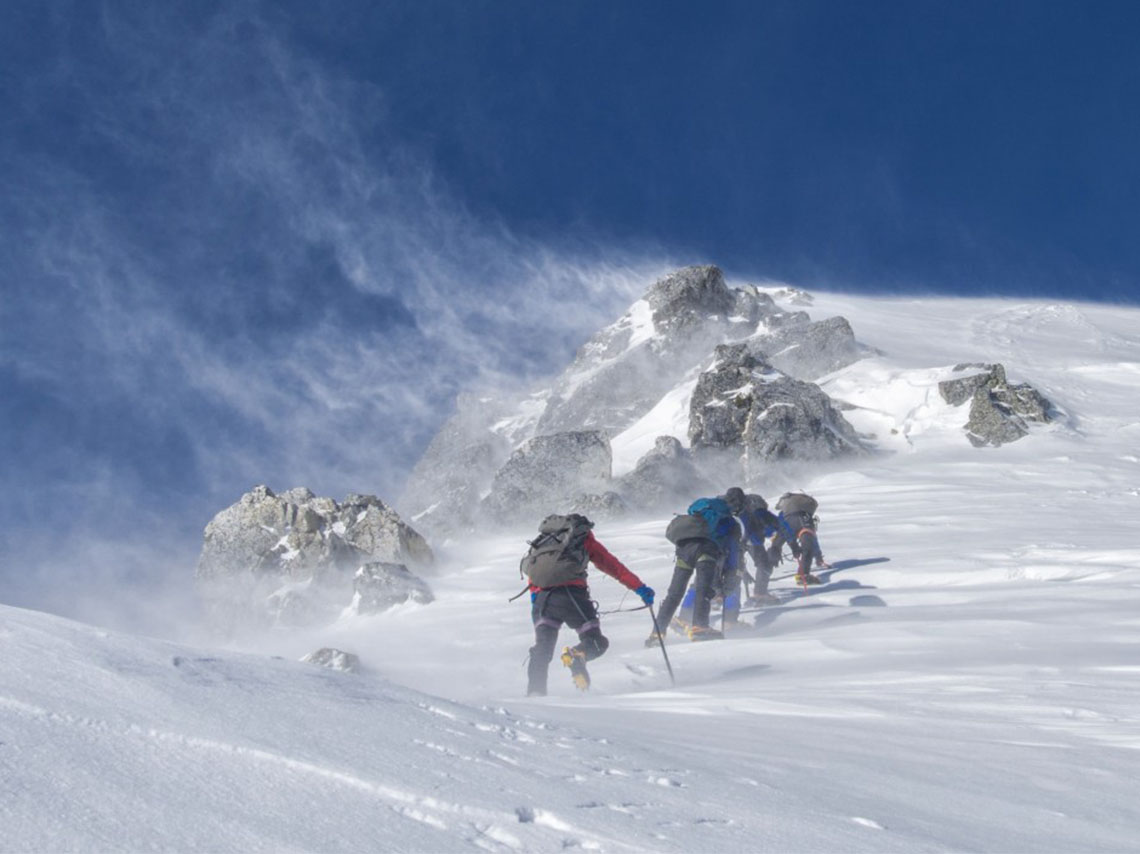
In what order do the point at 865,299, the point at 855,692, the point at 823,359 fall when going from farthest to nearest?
A: 1. the point at 865,299
2. the point at 823,359
3. the point at 855,692

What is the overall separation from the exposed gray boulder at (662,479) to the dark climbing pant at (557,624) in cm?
2009

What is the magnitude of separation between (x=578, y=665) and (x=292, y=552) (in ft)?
66.1

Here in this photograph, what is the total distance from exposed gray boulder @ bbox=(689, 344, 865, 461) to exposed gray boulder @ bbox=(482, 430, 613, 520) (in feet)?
10.5

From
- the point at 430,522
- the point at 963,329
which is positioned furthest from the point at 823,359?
the point at 430,522

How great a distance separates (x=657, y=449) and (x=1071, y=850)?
95.1 feet

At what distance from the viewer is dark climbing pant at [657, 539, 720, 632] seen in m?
11.8

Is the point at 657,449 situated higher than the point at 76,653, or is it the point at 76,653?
the point at 657,449

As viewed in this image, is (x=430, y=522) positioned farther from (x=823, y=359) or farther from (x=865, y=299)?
Answer: (x=865, y=299)

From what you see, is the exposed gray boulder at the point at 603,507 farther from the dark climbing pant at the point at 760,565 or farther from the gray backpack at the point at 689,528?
the gray backpack at the point at 689,528

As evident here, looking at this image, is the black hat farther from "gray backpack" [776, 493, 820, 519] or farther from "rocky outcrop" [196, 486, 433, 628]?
"rocky outcrop" [196, 486, 433, 628]

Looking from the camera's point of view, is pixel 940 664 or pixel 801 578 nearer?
pixel 940 664

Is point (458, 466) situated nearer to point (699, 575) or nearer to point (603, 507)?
point (603, 507)

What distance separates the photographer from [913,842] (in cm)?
362

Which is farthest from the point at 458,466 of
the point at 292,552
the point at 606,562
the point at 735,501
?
the point at 606,562
